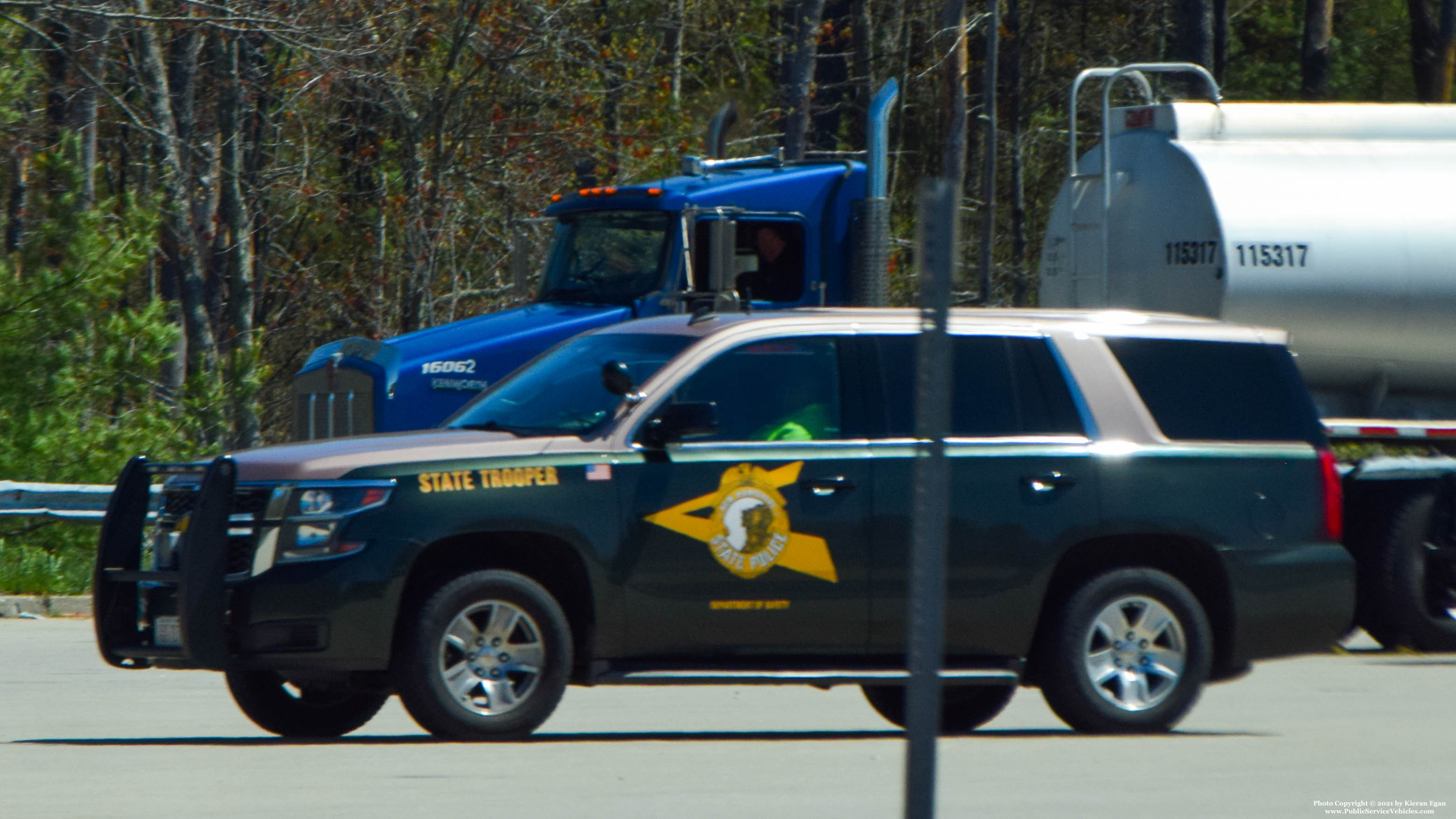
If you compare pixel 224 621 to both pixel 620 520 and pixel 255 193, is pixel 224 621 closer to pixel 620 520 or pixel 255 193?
pixel 620 520

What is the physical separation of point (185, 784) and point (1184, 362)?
15.9 ft

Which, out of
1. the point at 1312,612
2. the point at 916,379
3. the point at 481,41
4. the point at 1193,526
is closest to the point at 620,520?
the point at 916,379

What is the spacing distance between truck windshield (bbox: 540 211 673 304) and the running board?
6.48 m

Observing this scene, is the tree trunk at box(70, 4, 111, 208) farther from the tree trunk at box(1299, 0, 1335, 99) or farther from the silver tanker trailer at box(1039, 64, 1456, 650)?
the tree trunk at box(1299, 0, 1335, 99)

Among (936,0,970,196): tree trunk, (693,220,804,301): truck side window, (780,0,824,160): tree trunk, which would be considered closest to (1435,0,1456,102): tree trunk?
(936,0,970,196): tree trunk

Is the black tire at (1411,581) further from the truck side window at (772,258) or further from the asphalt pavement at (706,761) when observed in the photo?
the truck side window at (772,258)

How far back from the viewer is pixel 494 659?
8531mm

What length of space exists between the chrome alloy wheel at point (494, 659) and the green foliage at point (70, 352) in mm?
9282

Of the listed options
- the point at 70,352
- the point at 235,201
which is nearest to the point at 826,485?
the point at 70,352

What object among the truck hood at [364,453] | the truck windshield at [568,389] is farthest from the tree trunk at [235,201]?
the truck hood at [364,453]

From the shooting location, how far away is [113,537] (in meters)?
8.82

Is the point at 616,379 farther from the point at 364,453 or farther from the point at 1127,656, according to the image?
the point at 1127,656

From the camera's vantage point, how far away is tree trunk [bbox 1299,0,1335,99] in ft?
107

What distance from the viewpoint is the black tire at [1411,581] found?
1291 centimetres
